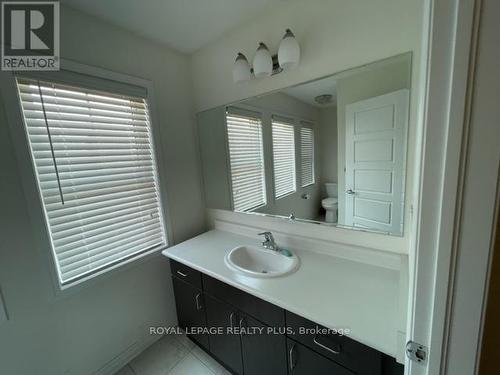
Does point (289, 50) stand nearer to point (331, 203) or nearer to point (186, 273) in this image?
point (331, 203)

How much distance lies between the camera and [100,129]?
138cm

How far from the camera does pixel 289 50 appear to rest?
3.97 feet

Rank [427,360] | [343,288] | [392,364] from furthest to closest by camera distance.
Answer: [343,288], [392,364], [427,360]

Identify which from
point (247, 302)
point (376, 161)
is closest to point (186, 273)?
point (247, 302)

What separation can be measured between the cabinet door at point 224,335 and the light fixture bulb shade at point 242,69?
1.52 m

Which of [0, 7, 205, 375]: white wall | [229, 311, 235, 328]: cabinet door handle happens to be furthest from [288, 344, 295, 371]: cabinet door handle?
[0, 7, 205, 375]: white wall

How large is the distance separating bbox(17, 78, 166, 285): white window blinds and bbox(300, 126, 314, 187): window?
1.17 m

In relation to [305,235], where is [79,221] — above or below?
above

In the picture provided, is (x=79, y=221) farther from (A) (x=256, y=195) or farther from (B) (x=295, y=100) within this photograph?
(B) (x=295, y=100)

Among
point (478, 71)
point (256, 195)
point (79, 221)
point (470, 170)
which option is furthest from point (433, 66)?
point (79, 221)

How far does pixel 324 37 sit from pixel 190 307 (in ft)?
6.76

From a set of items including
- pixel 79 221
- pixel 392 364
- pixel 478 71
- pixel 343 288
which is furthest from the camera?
pixel 79 221

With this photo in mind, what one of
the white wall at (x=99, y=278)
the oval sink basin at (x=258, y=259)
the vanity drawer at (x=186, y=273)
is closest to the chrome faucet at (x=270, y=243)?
the oval sink basin at (x=258, y=259)

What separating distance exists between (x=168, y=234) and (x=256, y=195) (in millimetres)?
835
